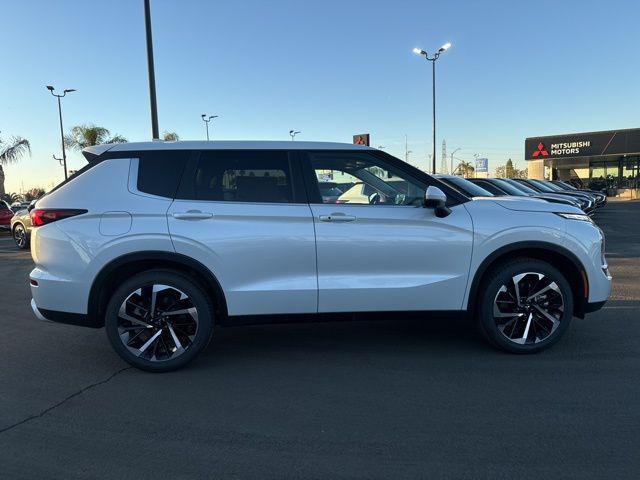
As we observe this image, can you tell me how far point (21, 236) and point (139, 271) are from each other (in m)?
12.9

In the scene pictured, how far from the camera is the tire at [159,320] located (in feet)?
13.4

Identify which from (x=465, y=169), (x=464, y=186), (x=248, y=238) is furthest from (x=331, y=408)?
(x=465, y=169)

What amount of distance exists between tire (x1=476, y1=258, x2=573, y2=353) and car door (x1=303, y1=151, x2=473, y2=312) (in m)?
0.29

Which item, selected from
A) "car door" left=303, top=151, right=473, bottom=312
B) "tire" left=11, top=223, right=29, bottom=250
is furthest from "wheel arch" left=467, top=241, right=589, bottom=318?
"tire" left=11, top=223, right=29, bottom=250

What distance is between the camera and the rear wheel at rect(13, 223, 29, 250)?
1467 centimetres

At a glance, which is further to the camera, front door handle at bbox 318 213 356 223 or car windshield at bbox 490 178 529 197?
car windshield at bbox 490 178 529 197

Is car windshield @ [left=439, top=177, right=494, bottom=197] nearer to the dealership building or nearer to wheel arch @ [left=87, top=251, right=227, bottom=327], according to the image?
wheel arch @ [left=87, top=251, right=227, bottom=327]

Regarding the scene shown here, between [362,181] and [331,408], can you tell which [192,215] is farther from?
[331,408]

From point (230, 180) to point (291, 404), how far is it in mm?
1887

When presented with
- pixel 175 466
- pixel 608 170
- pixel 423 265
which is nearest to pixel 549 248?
pixel 423 265

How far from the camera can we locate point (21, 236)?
583 inches

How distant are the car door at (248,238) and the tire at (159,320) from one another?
0.25 m

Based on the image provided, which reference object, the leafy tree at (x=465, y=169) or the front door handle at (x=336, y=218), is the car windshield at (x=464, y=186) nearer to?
the front door handle at (x=336, y=218)

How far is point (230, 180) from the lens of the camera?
13.9ft
